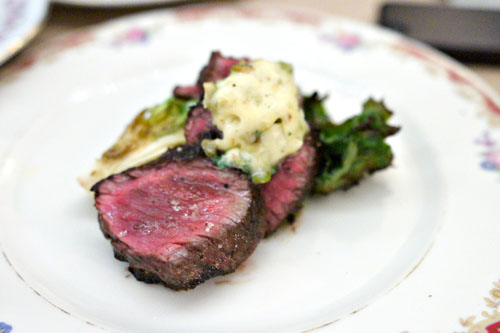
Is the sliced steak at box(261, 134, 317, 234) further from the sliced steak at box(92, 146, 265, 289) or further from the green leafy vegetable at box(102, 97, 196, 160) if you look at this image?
the green leafy vegetable at box(102, 97, 196, 160)

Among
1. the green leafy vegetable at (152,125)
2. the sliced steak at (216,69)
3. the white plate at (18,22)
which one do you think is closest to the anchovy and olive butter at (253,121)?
the sliced steak at (216,69)

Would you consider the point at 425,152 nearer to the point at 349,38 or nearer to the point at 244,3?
the point at 349,38

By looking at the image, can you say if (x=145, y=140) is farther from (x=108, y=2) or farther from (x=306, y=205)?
(x=108, y=2)

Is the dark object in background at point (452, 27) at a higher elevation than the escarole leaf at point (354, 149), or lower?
higher

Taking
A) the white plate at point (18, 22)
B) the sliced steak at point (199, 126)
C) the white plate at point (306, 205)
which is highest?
the white plate at point (18, 22)

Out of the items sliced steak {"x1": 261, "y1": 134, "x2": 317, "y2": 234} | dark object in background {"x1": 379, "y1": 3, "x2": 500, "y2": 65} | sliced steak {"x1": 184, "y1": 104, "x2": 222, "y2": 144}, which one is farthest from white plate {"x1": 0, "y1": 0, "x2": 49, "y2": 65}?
dark object in background {"x1": 379, "y1": 3, "x2": 500, "y2": 65}

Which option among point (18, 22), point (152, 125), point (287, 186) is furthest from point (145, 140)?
point (18, 22)

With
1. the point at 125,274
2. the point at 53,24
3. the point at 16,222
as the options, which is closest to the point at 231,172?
the point at 125,274

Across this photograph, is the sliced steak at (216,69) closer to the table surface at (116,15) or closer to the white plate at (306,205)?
the white plate at (306,205)
